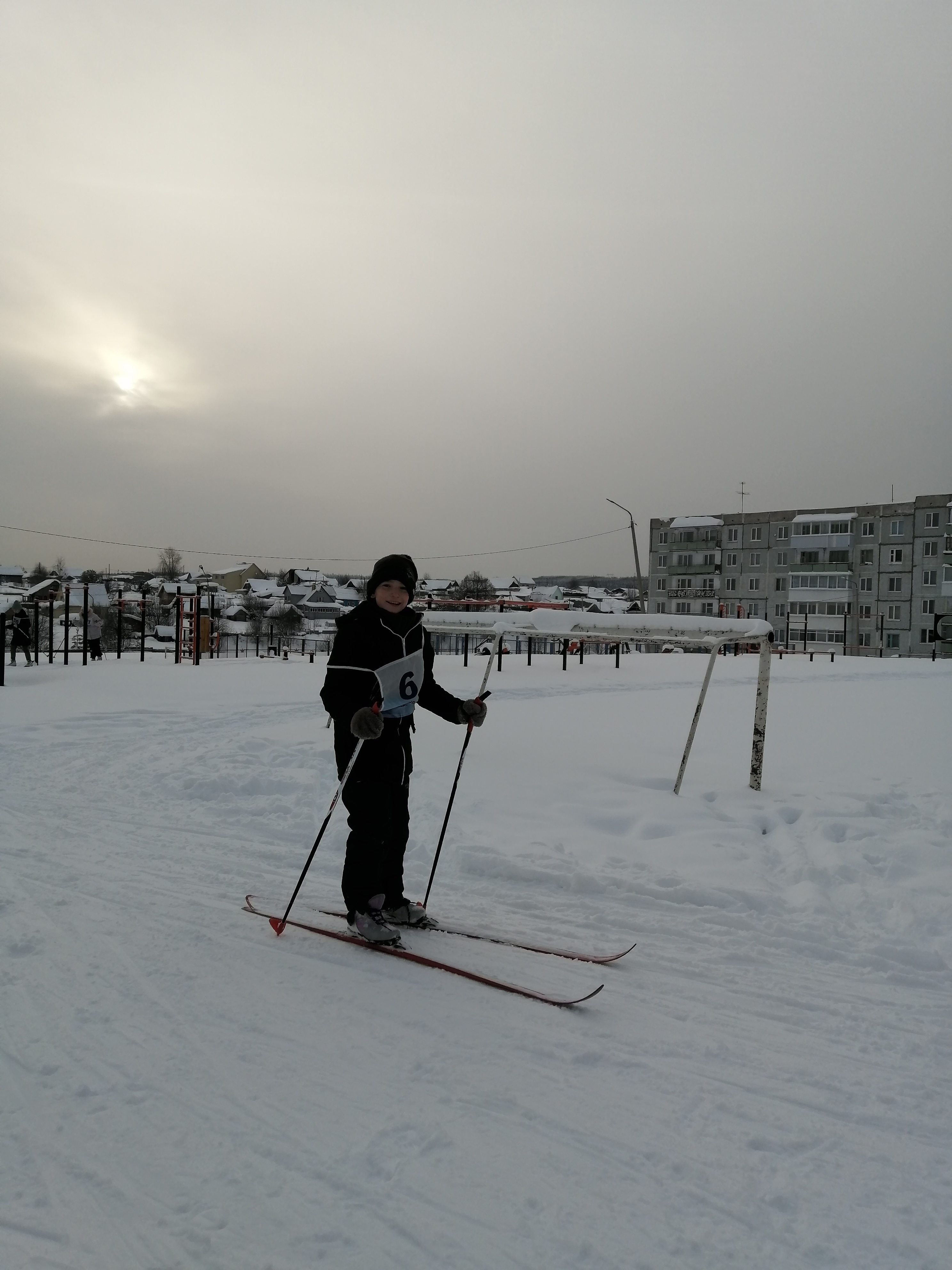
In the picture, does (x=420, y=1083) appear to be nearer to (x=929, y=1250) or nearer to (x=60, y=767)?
(x=929, y=1250)

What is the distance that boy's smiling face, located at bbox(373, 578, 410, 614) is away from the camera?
3570 millimetres

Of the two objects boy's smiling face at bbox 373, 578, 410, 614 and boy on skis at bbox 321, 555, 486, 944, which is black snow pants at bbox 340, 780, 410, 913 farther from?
boy's smiling face at bbox 373, 578, 410, 614

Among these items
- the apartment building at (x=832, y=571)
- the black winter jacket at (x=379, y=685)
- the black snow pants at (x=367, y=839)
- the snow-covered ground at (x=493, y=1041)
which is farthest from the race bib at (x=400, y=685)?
the apartment building at (x=832, y=571)

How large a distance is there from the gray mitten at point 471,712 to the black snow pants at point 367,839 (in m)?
0.49

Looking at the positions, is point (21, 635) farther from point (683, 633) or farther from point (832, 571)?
point (832, 571)

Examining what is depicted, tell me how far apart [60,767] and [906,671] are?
68.7 feet

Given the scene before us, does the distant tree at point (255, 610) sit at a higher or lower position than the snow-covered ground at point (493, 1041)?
higher

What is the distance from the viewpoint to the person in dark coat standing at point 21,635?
661 inches

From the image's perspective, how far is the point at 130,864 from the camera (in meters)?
4.27

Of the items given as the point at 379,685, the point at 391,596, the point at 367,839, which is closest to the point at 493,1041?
the point at 367,839

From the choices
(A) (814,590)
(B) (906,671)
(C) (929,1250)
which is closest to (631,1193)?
(C) (929,1250)

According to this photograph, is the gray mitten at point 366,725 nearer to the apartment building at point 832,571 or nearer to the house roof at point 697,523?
the apartment building at point 832,571

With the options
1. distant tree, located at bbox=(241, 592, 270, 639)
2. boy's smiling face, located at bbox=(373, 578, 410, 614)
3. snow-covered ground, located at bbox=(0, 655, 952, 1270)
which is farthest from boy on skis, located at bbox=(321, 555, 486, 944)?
distant tree, located at bbox=(241, 592, 270, 639)

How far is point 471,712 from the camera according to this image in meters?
3.76
